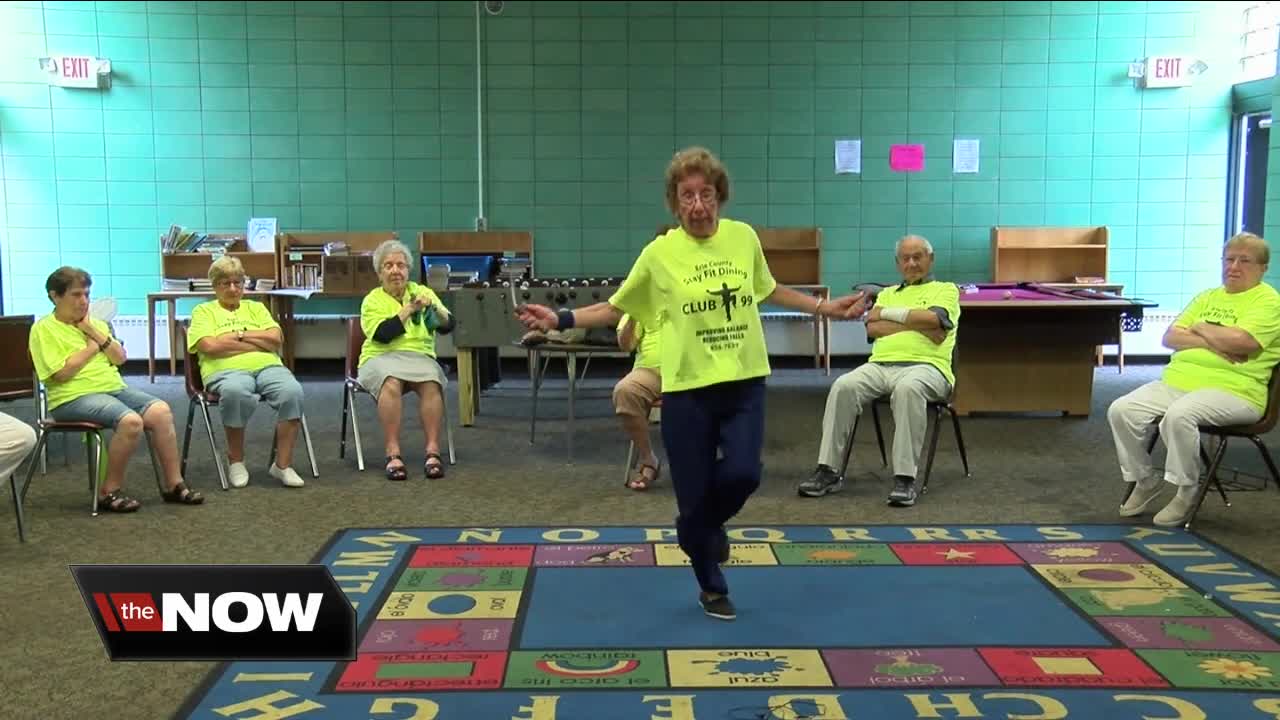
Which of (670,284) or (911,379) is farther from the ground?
(670,284)

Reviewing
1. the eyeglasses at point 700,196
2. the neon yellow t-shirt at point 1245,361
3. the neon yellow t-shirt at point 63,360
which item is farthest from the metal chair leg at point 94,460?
the neon yellow t-shirt at point 1245,361

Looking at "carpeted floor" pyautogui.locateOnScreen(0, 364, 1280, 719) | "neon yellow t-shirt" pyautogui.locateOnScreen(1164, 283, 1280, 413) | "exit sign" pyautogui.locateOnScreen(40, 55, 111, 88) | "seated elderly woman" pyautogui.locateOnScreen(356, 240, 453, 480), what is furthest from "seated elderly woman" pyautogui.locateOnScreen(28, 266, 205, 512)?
"exit sign" pyautogui.locateOnScreen(40, 55, 111, 88)

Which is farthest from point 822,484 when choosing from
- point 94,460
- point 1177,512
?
point 94,460

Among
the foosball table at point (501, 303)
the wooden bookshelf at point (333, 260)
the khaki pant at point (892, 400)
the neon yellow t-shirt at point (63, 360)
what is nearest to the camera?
the neon yellow t-shirt at point (63, 360)

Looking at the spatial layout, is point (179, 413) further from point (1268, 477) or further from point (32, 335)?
point (1268, 477)

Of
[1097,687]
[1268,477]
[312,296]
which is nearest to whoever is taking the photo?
[1097,687]

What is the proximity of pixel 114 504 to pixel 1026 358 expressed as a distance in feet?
18.3

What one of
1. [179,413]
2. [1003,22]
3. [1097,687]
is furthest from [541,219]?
[1097,687]

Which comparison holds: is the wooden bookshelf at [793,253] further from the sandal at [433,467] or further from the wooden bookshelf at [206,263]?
the sandal at [433,467]

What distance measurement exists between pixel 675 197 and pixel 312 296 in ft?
22.7

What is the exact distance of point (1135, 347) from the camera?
32.6 feet

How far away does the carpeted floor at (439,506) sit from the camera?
3039mm

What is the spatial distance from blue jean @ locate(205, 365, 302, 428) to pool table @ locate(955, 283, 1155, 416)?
14.1ft

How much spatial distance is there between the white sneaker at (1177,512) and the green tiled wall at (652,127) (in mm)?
5657
